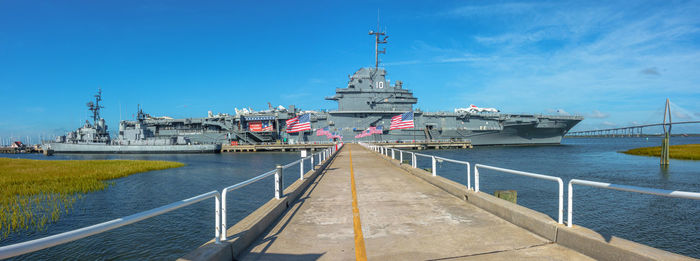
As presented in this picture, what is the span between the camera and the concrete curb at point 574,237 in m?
4.07

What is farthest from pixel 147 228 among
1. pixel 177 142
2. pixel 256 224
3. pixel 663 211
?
pixel 177 142

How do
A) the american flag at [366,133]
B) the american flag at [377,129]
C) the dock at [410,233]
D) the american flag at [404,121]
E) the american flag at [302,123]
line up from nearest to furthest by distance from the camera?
1. the dock at [410,233]
2. the american flag at [404,121]
3. the american flag at [302,123]
4. the american flag at [377,129]
5. the american flag at [366,133]

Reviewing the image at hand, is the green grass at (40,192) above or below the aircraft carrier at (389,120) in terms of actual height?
below

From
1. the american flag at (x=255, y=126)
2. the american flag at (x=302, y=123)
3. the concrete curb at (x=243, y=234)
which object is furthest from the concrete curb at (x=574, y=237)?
the american flag at (x=255, y=126)

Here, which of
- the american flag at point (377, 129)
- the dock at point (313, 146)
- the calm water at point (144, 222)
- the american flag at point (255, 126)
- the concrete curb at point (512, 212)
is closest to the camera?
the concrete curb at point (512, 212)

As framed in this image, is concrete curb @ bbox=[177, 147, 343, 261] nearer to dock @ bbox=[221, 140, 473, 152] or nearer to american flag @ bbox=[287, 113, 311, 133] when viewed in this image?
american flag @ bbox=[287, 113, 311, 133]

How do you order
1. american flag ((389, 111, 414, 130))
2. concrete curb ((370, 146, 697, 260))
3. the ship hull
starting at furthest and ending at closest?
1. the ship hull
2. american flag ((389, 111, 414, 130))
3. concrete curb ((370, 146, 697, 260))

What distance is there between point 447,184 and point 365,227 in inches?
177

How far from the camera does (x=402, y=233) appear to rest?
612 centimetres

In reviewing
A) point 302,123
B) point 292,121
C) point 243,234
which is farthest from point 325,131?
point 243,234

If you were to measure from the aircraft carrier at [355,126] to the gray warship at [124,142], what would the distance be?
15 centimetres

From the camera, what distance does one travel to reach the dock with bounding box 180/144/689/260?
4828mm

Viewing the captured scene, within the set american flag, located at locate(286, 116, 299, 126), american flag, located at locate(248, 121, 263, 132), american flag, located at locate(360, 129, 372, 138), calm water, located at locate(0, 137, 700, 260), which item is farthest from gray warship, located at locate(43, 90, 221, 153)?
calm water, located at locate(0, 137, 700, 260)

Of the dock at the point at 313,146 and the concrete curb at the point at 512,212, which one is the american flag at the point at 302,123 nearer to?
the dock at the point at 313,146
